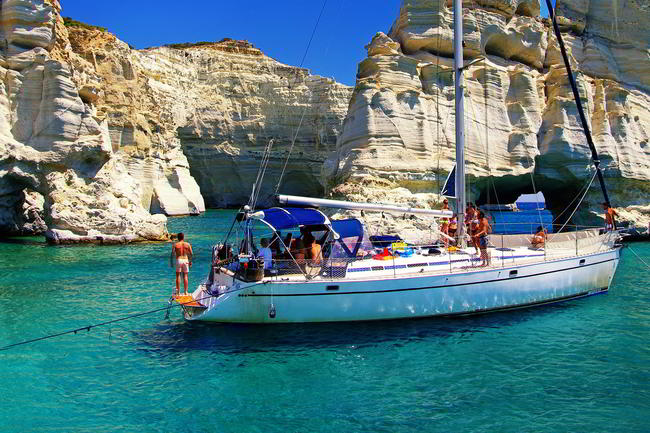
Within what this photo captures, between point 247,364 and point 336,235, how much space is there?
13.0 feet

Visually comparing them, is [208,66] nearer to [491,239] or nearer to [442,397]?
[491,239]

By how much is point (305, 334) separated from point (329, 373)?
1.98 meters

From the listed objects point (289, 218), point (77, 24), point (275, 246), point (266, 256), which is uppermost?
point (77, 24)

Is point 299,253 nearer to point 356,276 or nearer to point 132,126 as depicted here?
point 356,276

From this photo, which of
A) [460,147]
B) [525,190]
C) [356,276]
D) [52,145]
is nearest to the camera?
[356,276]

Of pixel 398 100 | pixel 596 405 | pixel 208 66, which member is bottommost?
pixel 596 405

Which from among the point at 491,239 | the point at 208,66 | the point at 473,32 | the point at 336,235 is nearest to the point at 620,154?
the point at 473,32

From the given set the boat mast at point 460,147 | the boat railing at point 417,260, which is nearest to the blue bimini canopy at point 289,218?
the boat railing at point 417,260

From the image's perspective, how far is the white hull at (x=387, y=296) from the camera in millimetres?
10578

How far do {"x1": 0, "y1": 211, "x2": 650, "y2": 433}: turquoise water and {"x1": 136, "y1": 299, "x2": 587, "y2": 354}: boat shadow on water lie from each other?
4 cm

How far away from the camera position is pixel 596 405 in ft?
24.0

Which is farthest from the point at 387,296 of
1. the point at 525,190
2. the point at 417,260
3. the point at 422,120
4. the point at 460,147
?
the point at 525,190

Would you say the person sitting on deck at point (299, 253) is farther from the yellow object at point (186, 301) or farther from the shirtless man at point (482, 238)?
the shirtless man at point (482, 238)

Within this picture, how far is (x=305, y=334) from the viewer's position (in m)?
10.5
